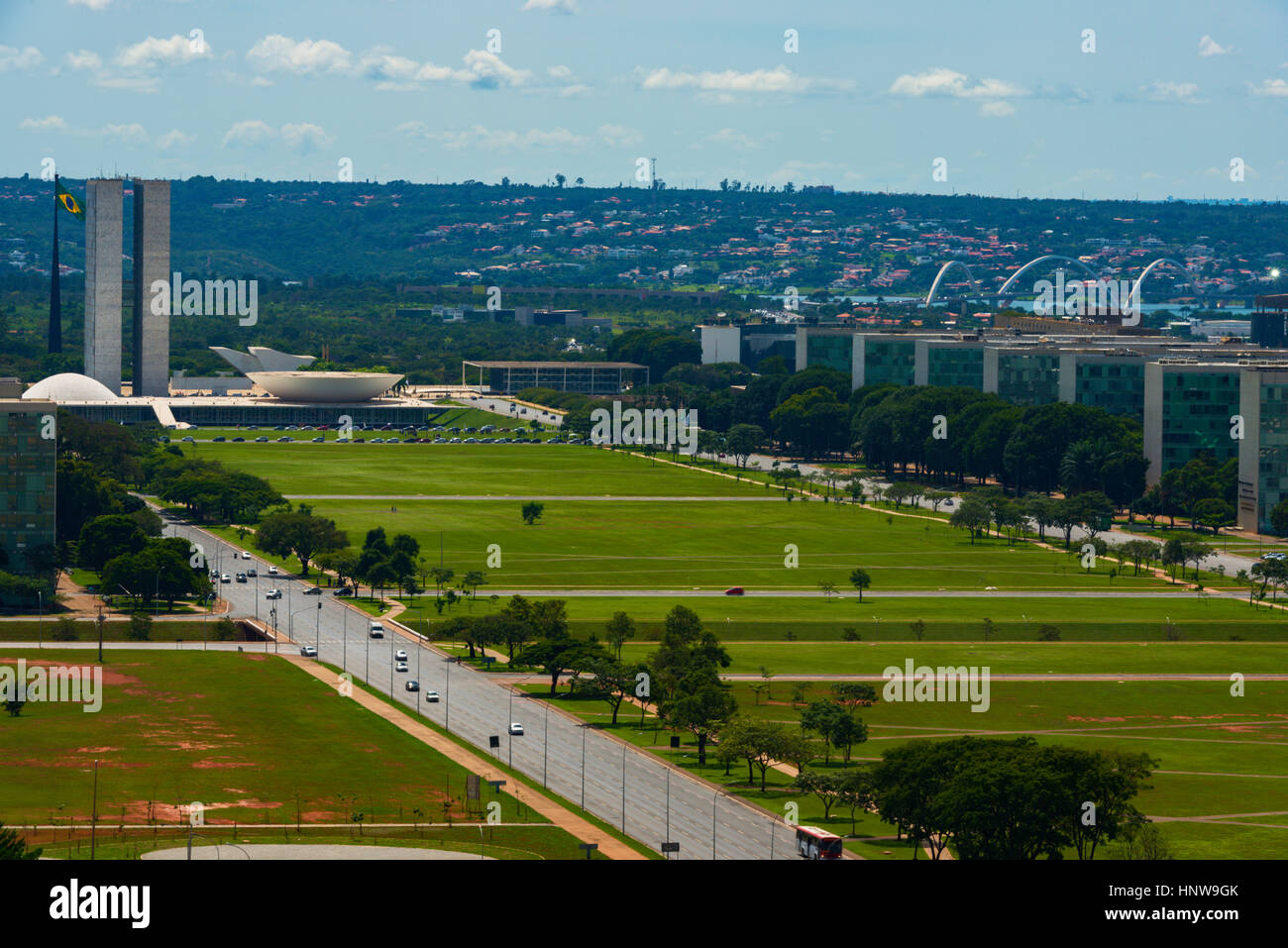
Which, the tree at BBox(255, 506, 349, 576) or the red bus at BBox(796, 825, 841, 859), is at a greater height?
the tree at BBox(255, 506, 349, 576)

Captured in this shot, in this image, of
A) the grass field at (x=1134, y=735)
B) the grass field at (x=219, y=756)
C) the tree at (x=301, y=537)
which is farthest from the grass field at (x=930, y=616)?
the grass field at (x=219, y=756)

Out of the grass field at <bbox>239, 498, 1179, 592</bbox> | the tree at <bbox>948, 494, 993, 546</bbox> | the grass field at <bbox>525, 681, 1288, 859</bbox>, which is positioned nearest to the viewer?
the grass field at <bbox>525, 681, 1288, 859</bbox>

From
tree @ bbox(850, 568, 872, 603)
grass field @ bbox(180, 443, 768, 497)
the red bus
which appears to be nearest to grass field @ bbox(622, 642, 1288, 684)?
tree @ bbox(850, 568, 872, 603)

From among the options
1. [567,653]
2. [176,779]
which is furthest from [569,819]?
[567,653]

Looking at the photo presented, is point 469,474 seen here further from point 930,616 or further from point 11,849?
point 11,849

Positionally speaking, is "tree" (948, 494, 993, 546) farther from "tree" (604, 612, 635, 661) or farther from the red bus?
the red bus
